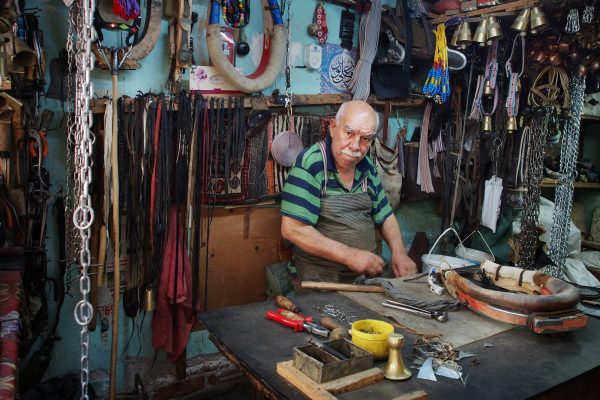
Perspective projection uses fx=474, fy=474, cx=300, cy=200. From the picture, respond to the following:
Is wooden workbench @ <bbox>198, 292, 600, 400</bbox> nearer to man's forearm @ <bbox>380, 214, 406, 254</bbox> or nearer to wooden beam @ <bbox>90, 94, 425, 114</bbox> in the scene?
man's forearm @ <bbox>380, 214, 406, 254</bbox>

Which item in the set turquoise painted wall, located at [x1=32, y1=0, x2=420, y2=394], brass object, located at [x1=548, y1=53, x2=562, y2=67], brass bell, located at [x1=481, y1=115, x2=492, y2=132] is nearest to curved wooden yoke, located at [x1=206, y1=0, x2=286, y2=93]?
turquoise painted wall, located at [x1=32, y1=0, x2=420, y2=394]

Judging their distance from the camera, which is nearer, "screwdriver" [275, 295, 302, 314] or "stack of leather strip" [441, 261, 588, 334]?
"stack of leather strip" [441, 261, 588, 334]

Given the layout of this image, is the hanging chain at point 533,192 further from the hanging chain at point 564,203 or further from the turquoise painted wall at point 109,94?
the turquoise painted wall at point 109,94

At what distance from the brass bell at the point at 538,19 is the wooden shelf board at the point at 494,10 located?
0.22 feet

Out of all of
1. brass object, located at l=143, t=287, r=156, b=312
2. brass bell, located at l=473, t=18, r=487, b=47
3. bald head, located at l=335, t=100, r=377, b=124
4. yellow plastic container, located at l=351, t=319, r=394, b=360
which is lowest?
brass object, located at l=143, t=287, r=156, b=312

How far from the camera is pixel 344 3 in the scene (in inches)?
170

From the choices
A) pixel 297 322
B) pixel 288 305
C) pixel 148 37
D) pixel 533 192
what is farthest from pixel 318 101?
pixel 297 322

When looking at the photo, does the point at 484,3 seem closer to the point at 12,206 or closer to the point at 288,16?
the point at 288,16

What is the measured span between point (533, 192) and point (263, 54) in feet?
9.45

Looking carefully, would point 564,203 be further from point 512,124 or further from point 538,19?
point 538,19

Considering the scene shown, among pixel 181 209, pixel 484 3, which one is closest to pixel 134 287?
pixel 181 209

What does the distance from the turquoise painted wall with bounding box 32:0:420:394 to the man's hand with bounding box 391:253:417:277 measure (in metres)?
1.75

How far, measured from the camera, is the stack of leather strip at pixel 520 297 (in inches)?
76.4

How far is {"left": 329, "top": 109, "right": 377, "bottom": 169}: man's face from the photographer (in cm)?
318
